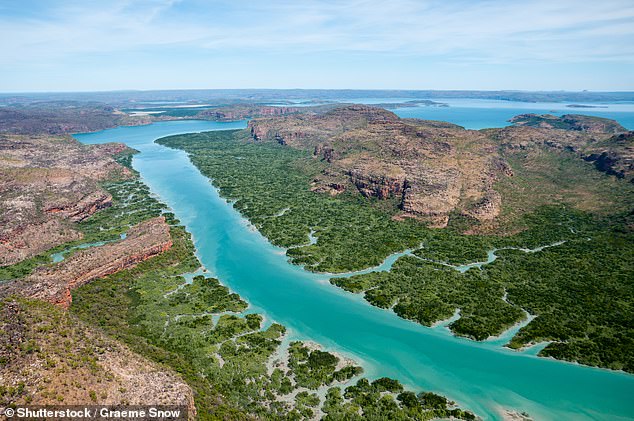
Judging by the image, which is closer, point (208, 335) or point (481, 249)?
point (208, 335)

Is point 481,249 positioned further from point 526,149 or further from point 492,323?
point 526,149

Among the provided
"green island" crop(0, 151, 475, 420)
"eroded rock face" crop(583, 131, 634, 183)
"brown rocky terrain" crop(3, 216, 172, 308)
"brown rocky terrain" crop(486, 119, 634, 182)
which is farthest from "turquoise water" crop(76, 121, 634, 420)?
"brown rocky terrain" crop(486, 119, 634, 182)

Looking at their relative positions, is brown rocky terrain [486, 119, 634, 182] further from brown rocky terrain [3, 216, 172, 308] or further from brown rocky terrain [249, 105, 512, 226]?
brown rocky terrain [3, 216, 172, 308]

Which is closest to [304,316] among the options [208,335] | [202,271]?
[208,335]

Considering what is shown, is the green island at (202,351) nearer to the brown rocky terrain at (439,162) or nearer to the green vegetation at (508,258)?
the green vegetation at (508,258)

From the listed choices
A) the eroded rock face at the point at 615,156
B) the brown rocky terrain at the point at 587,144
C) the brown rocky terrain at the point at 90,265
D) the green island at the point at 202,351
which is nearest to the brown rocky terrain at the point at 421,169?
the brown rocky terrain at the point at 587,144

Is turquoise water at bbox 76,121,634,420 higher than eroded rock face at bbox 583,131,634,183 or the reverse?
the reverse
